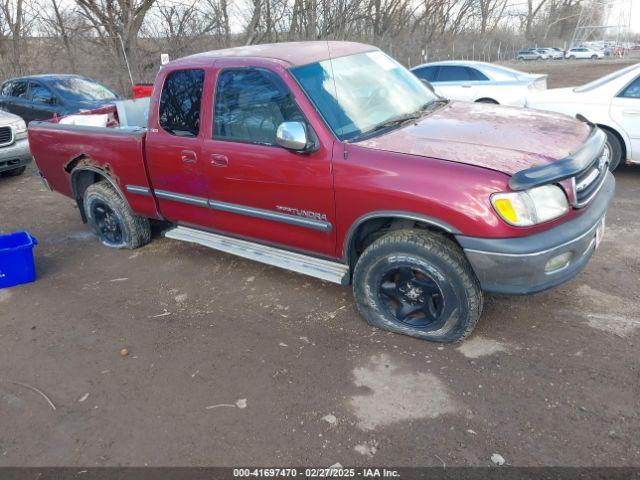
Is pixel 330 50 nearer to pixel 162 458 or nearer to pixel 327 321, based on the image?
pixel 327 321

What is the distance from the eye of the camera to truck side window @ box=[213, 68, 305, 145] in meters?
3.53

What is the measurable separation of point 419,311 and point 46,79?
10.8m

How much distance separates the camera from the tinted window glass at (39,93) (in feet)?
35.2

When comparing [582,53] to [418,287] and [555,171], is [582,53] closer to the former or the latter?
[555,171]

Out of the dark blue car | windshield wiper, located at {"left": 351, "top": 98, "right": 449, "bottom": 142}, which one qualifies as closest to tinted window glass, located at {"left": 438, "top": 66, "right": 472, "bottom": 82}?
windshield wiper, located at {"left": 351, "top": 98, "right": 449, "bottom": 142}

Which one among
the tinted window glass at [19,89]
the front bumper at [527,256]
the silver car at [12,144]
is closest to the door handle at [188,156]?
the front bumper at [527,256]

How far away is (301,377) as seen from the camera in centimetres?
314

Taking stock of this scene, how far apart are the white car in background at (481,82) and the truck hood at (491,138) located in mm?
6017

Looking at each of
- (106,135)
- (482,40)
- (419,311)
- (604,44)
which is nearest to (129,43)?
(106,135)

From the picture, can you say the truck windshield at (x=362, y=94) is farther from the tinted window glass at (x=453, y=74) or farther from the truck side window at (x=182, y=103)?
the tinted window glass at (x=453, y=74)

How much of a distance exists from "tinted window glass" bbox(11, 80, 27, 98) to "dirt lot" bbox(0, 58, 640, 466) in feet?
28.1

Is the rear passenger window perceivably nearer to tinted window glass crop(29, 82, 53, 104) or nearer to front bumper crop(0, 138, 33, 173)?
front bumper crop(0, 138, 33, 173)

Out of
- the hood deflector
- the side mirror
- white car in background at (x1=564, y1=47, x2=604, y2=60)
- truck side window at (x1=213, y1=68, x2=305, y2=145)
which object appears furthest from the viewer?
white car in background at (x1=564, y1=47, x2=604, y2=60)

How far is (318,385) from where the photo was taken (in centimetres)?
306
